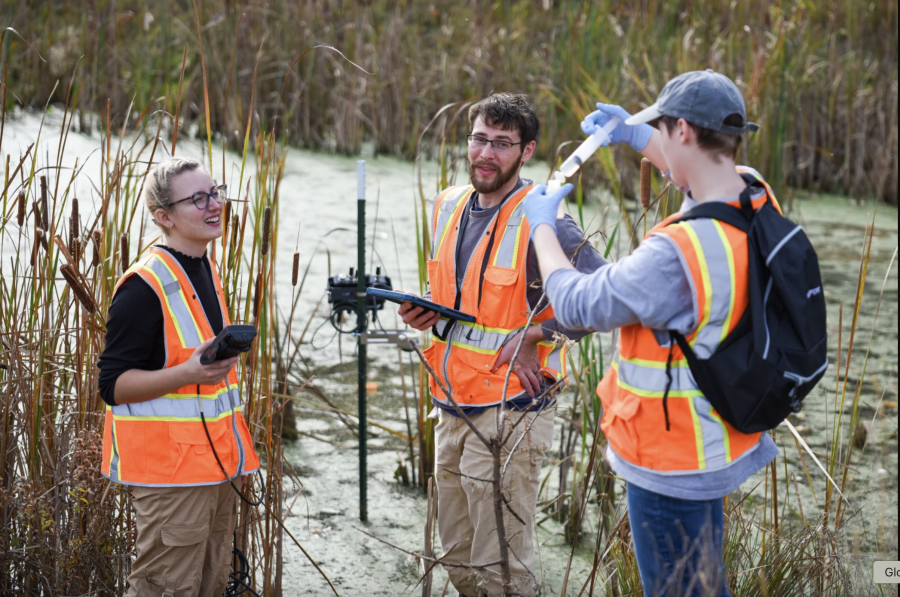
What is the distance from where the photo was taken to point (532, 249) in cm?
225

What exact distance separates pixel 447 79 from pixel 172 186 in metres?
5.12

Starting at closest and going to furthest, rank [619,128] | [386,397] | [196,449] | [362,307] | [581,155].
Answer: [581,155]
[619,128]
[196,449]
[362,307]
[386,397]

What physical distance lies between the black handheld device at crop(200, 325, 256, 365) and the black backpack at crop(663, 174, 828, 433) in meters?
0.82

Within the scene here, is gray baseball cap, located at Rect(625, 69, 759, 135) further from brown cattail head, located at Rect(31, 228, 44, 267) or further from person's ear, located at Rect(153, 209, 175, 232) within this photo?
brown cattail head, located at Rect(31, 228, 44, 267)

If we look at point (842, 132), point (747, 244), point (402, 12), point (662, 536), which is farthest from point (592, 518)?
point (402, 12)

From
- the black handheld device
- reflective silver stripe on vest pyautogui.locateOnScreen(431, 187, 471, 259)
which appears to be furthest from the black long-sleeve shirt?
reflective silver stripe on vest pyautogui.locateOnScreen(431, 187, 471, 259)

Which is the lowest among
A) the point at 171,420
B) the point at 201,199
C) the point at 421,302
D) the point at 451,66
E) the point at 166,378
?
the point at 171,420

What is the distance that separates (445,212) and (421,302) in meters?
0.37

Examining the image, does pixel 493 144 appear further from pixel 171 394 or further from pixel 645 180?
pixel 171 394

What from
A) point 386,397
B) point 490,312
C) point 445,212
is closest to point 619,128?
point 490,312

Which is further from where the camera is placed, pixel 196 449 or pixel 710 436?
pixel 196 449

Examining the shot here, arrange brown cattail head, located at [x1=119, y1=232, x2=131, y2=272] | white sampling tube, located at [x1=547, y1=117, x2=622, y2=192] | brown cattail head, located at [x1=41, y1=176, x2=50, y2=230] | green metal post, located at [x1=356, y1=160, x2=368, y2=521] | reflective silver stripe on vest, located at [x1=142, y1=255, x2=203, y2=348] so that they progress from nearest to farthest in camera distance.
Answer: white sampling tube, located at [x1=547, y1=117, x2=622, y2=192] < reflective silver stripe on vest, located at [x1=142, y1=255, x2=203, y2=348] < brown cattail head, located at [x1=119, y1=232, x2=131, y2=272] < brown cattail head, located at [x1=41, y1=176, x2=50, y2=230] < green metal post, located at [x1=356, y1=160, x2=368, y2=521]

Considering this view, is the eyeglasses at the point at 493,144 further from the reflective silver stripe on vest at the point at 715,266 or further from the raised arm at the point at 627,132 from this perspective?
the reflective silver stripe on vest at the point at 715,266

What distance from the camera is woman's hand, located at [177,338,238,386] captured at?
178cm
